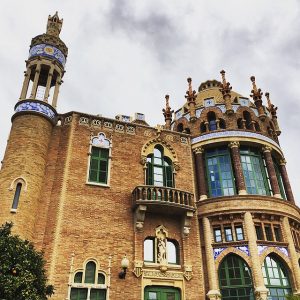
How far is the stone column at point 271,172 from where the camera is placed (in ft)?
72.8

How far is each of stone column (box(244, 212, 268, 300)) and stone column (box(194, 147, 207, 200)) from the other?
2952mm

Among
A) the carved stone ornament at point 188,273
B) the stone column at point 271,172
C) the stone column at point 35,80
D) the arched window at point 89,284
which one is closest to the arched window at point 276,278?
the carved stone ornament at point 188,273

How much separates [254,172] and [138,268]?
994 centimetres

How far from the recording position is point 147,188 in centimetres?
1916

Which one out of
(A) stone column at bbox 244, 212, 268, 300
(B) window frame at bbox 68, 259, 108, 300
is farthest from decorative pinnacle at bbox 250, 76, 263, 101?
(B) window frame at bbox 68, 259, 108, 300

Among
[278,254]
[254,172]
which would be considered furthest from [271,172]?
[278,254]

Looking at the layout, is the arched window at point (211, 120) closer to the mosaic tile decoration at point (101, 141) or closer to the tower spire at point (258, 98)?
the tower spire at point (258, 98)

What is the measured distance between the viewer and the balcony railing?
18.8 metres

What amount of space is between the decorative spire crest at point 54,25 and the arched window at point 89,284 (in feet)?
50.5

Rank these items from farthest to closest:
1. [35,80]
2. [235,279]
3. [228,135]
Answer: [228,135] < [35,80] < [235,279]

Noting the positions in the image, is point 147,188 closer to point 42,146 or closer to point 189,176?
point 189,176

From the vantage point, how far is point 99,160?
20.6m

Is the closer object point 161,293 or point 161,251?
point 161,293

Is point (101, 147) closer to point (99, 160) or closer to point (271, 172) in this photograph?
point (99, 160)
